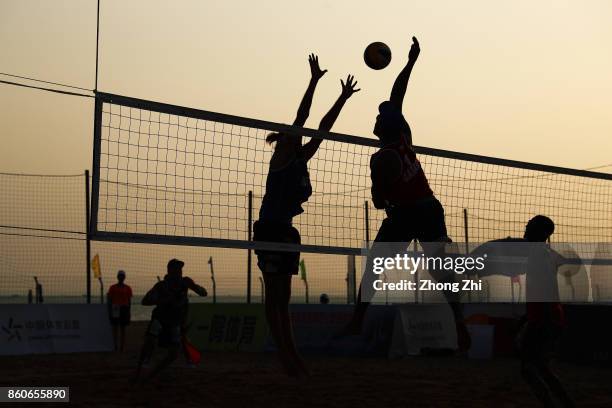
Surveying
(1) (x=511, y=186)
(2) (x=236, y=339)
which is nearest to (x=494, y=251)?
(1) (x=511, y=186)

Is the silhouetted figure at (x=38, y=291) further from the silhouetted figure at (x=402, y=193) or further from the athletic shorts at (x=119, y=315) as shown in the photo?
the silhouetted figure at (x=402, y=193)

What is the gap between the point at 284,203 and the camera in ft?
29.3

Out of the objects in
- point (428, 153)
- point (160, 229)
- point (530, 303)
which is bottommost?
point (530, 303)

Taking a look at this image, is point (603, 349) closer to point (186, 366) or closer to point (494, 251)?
point (494, 251)

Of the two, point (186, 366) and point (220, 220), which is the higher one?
point (220, 220)

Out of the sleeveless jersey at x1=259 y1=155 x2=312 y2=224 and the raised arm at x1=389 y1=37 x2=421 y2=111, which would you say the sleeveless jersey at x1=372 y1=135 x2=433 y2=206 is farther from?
the sleeveless jersey at x1=259 y1=155 x2=312 y2=224

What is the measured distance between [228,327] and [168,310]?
822 centimetres

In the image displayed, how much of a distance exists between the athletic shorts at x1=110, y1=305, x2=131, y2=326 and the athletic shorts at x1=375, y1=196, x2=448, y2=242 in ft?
43.5

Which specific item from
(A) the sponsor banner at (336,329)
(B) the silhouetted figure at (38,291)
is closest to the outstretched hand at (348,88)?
(A) the sponsor banner at (336,329)

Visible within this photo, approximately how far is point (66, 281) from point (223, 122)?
1467cm

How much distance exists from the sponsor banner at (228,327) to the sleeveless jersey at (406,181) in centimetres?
1259

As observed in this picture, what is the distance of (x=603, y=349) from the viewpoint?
15102 mm

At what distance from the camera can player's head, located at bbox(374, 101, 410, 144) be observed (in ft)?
26.0

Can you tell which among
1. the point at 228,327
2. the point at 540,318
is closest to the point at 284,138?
the point at 540,318
